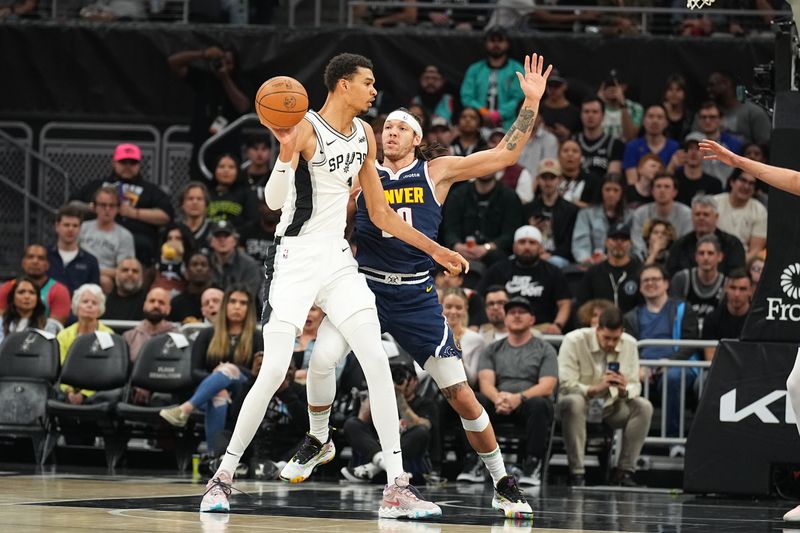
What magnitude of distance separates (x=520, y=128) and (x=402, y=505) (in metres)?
2.58

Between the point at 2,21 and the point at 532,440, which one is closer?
the point at 532,440

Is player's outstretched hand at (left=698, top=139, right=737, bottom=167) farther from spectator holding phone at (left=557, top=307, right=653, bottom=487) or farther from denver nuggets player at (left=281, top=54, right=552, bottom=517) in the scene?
spectator holding phone at (left=557, top=307, right=653, bottom=487)

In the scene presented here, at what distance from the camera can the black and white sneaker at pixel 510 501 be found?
28.6ft

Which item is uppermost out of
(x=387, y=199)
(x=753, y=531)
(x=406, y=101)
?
(x=406, y=101)

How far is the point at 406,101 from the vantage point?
18.6 metres

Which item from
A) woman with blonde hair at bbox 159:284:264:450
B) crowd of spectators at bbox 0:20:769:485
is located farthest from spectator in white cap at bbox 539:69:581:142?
woman with blonde hair at bbox 159:284:264:450

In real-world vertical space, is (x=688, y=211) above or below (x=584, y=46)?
below

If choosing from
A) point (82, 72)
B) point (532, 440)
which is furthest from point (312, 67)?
point (532, 440)

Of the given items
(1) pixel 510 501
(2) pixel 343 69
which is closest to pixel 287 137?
(2) pixel 343 69

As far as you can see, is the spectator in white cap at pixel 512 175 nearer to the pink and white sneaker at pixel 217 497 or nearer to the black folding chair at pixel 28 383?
the black folding chair at pixel 28 383

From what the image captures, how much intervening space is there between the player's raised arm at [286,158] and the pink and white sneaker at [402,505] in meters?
1.85

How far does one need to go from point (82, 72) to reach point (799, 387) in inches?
510

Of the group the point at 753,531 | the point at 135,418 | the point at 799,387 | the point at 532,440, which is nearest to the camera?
the point at 753,531

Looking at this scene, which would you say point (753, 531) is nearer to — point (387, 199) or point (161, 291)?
point (387, 199)
